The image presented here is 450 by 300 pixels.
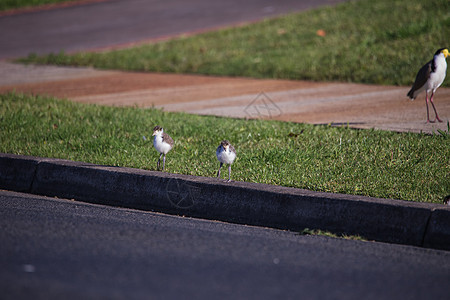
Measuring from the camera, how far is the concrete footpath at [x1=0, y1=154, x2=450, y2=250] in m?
5.79

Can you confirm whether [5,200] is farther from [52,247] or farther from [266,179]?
[266,179]

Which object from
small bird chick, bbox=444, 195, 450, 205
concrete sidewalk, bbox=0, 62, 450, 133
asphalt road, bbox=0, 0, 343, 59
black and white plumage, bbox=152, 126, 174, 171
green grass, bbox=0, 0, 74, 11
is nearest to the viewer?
small bird chick, bbox=444, 195, 450, 205

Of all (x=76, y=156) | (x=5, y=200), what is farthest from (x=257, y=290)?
(x=76, y=156)

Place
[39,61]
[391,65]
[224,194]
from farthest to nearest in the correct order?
[39,61], [391,65], [224,194]

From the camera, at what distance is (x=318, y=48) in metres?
14.9

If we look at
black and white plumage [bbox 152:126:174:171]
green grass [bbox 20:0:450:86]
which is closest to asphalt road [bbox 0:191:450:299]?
black and white plumage [bbox 152:126:174:171]

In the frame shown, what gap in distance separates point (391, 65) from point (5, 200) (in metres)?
7.96

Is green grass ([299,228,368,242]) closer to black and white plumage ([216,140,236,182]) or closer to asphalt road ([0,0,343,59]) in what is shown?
black and white plumage ([216,140,236,182])

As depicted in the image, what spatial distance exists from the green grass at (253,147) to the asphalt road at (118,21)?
8.89 m

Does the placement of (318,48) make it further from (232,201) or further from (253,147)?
(232,201)

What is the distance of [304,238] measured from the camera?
5824 mm

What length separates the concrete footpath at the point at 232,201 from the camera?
5793 millimetres

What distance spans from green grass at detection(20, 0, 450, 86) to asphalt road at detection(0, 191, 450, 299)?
7038 millimetres

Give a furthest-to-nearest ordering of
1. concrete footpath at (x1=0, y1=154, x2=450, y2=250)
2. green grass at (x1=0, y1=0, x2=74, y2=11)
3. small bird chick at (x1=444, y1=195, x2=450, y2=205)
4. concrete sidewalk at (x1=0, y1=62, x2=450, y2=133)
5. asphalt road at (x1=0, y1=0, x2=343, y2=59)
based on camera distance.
Result: green grass at (x1=0, y1=0, x2=74, y2=11)
asphalt road at (x1=0, y1=0, x2=343, y2=59)
concrete sidewalk at (x1=0, y1=62, x2=450, y2=133)
small bird chick at (x1=444, y1=195, x2=450, y2=205)
concrete footpath at (x1=0, y1=154, x2=450, y2=250)
